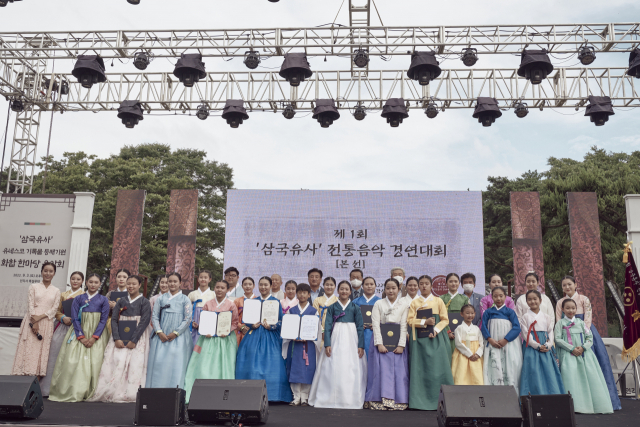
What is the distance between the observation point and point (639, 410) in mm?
4664

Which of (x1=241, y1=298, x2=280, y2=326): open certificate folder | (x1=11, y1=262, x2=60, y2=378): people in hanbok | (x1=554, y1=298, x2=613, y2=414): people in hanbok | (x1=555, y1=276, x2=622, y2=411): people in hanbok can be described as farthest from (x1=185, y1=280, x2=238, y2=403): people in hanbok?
(x1=555, y1=276, x2=622, y2=411): people in hanbok

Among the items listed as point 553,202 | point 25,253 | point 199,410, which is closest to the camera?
point 199,410

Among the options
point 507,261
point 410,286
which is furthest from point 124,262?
point 507,261

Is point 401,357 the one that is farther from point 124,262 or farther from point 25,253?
point 25,253

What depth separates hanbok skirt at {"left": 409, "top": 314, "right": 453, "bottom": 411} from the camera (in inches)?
180

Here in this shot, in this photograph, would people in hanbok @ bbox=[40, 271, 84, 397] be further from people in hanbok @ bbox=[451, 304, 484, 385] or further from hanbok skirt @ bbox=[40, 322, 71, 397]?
people in hanbok @ bbox=[451, 304, 484, 385]

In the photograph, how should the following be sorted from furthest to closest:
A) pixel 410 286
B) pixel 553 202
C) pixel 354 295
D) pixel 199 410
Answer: pixel 553 202 < pixel 354 295 < pixel 410 286 < pixel 199 410

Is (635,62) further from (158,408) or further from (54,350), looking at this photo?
(54,350)

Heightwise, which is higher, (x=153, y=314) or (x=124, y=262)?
(x=124, y=262)

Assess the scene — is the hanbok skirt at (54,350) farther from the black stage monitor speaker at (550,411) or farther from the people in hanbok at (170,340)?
the black stage monitor speaker at (550,411)

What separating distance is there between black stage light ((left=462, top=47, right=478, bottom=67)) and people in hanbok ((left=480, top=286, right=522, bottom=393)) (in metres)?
3.97

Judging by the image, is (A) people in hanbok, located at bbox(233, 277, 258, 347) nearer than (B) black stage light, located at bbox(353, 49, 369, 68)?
Yes

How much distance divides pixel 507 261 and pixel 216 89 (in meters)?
10.9

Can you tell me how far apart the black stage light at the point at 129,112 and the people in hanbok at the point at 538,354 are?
257 inches
